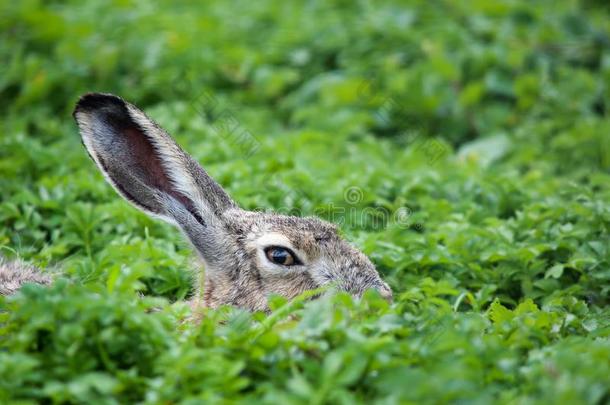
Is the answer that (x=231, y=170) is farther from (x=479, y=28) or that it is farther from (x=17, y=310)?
(x=479, y=28)

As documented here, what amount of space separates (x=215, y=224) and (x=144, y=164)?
73cm

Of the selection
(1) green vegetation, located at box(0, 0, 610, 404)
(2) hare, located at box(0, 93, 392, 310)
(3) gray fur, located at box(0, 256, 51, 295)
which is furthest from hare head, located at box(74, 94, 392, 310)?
(3) gray fur, located at box(0, 256, 51, 295)

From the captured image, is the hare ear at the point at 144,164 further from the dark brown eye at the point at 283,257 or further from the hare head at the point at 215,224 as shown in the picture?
the dark brown eye at the point at 283,257

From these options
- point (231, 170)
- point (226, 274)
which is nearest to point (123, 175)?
point (226, 274)

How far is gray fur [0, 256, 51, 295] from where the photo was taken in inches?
256

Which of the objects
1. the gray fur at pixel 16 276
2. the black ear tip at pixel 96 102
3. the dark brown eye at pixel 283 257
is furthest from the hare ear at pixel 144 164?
the gray fur at pixel 16 276

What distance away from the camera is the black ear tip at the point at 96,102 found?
6723 mm

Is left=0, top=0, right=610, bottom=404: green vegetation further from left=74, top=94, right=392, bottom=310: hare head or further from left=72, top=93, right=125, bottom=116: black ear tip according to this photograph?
left=72, top=93, right=125, bottom=116: black ear tip

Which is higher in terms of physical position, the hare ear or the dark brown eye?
the hare ear

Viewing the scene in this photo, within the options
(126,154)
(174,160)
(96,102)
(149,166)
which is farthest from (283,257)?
(96,102)

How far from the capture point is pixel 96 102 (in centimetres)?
677

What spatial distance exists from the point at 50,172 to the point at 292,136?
2.66 m

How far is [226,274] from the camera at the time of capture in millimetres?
6762

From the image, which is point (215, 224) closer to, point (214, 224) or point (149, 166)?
point (214, 224)
